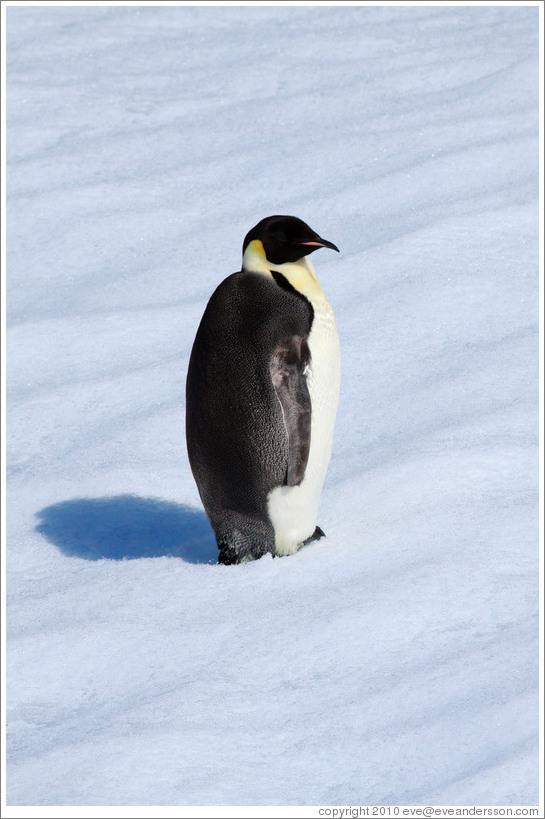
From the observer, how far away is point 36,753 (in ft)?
6.91

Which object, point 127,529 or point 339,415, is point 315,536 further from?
point 339,415

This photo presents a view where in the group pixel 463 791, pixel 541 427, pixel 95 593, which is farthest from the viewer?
pixel 541 427

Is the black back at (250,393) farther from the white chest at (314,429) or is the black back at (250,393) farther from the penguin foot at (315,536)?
the penguin foot at (315,536)

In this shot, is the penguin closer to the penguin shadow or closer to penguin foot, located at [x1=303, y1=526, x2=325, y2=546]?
penguin foot, located at [x1=303, y1=526, x2=325, y2=546]

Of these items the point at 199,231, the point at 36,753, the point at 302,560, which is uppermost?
the point at 36,753

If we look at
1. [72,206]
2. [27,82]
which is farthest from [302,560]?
[27,82]

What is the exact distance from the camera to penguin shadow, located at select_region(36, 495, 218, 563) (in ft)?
9.97

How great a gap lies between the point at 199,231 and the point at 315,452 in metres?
2.25

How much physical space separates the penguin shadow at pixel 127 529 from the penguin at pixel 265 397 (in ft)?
0.69

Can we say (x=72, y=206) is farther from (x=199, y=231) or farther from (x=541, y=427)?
(x=541, y=427)

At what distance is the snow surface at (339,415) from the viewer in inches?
83.2

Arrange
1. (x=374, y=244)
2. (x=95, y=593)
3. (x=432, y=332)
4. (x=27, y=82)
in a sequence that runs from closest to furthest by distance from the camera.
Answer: (x=95, y=593) → (x=432, y=332) → (x=374, y=244) → (x=27, y=82)

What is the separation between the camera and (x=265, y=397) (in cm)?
274

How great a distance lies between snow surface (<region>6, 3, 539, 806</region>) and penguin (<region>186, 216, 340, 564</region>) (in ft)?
0.47
